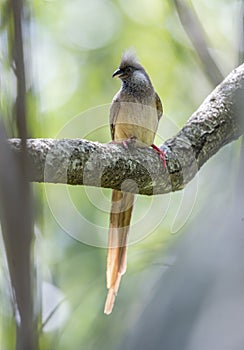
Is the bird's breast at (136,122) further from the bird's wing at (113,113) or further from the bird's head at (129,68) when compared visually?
the bird's head at (129,68)

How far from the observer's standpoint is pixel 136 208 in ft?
15.4

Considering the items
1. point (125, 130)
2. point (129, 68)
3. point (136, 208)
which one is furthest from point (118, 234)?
point (136, 208)

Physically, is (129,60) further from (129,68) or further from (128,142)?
(128,142)

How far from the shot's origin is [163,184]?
2.66m

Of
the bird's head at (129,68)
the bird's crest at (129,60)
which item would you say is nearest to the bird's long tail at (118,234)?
the bird's head at (129,68)

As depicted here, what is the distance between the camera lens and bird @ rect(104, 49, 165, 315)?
323 cm

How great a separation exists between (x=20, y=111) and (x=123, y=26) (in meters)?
4.85

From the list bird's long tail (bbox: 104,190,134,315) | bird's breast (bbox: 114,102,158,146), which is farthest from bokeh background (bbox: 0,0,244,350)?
bird's breast (bbox: 114,102,158,146)

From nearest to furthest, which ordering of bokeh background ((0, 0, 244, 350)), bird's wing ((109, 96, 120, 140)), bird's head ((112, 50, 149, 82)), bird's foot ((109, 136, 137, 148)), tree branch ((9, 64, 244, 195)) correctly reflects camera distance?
1. bokeh background ((0, 0, 244, 350))
2. tree branch ((9, 64, 244, 195))
3. bird's foot ((109, 136, 137, 148))
4. bird's wing ((109, 96, 120, 140))
5. bird's head ((112, 50, 149, 82))

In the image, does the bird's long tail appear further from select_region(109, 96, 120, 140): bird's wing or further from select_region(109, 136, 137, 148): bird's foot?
select_region(109, 96, 120, 140): bird's wing

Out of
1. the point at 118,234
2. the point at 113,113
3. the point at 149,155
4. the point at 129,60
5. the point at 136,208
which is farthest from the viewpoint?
the point at 136,208

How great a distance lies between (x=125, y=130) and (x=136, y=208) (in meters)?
1.40

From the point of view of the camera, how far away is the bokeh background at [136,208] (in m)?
0.95

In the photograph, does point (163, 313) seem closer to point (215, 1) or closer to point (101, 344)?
point (101, 344)
